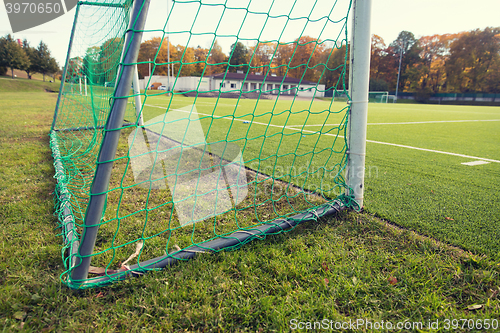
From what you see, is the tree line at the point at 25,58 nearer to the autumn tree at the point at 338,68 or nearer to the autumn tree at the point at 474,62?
the autumn tree at the point at 338,68

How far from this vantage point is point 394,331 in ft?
3.70

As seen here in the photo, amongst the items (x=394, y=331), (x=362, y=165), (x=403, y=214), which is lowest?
(x=394, y=331)

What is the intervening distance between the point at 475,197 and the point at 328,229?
142 cm

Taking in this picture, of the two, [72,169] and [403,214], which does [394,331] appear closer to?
[403,214]

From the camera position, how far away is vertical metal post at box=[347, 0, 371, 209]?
1.83 m

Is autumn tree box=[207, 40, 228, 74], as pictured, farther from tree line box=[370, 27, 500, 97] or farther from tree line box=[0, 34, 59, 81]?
tree line box=[0, 34, 59, 81]

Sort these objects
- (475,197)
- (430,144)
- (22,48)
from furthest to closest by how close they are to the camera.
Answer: (22,48) < (430,144) < (475,197)

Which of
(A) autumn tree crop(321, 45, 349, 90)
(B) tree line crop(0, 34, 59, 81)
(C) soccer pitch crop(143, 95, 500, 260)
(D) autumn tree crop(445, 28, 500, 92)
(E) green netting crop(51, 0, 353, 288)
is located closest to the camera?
(E) green netting crop(51, 0, 353, 288)

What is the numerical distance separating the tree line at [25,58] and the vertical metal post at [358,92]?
57.2m

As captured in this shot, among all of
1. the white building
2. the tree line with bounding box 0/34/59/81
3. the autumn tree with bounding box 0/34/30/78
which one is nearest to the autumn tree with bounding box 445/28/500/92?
the white building

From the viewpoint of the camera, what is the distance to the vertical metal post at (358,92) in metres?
1.83

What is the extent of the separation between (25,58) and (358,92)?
5862 cm

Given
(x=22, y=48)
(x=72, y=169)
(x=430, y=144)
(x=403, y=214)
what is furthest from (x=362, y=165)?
(x=22, y=48)

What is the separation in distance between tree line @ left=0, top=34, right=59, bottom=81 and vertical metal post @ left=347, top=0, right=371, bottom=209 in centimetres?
5720
